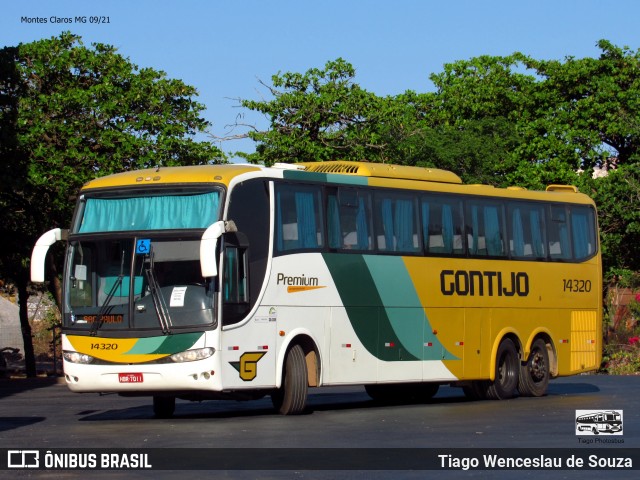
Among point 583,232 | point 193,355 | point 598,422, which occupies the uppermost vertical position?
point 583,232

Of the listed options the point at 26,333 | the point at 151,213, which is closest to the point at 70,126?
the point at 26,333

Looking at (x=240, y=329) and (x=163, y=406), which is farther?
(x=163, y=406)

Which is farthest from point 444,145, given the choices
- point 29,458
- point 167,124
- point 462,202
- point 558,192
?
point 29,458

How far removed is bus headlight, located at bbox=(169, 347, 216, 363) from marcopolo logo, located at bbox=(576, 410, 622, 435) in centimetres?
482

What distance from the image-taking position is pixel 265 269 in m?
20.0

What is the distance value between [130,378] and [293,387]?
2515 mm

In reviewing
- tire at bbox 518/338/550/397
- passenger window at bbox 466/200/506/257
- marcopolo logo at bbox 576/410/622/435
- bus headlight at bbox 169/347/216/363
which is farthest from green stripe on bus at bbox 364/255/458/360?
bus headlight at bbox 169/347/216/363

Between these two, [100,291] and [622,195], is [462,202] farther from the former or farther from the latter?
[622,195]

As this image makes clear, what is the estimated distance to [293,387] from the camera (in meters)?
20.4

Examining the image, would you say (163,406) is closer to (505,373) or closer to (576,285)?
(505,373)

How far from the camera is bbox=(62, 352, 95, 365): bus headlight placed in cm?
1950

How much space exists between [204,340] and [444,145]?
31913 mm

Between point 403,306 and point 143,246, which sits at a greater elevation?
point 143,246
